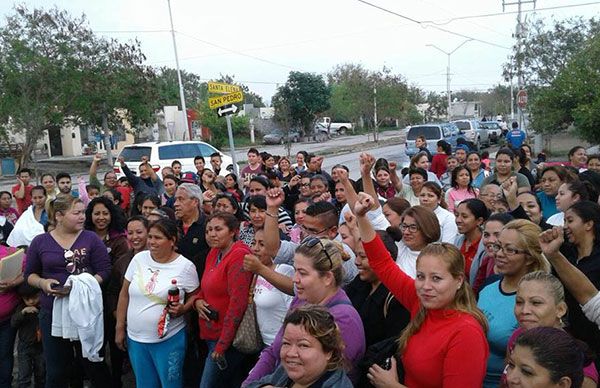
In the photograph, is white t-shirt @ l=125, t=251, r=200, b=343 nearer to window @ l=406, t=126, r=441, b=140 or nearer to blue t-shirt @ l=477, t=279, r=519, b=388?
blue t-shirt @ l=477, t=279, r=519, b=388

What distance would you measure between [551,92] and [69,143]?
37.8 meters

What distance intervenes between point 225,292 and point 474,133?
1244 inches

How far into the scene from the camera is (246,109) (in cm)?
5975

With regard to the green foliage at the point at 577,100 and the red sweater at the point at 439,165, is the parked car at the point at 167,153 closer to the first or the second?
the red sweater at the point at 439,165

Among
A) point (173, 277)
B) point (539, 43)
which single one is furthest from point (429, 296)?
point (539, 43)

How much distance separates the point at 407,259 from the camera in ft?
13.3

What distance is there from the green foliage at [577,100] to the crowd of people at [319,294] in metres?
16.7

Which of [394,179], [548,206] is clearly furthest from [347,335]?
[394,179]

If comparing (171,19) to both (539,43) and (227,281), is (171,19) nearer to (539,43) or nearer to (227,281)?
(539,43)

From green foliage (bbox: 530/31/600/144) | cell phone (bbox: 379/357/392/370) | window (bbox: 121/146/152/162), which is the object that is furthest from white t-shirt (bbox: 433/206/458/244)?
green foliage (bbox: 530/31/600/144)

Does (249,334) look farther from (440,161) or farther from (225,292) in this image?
(440,161)

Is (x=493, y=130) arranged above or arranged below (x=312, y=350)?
below

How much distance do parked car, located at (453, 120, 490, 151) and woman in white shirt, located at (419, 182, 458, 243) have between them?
26.5 m

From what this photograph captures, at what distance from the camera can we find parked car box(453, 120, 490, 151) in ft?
108
